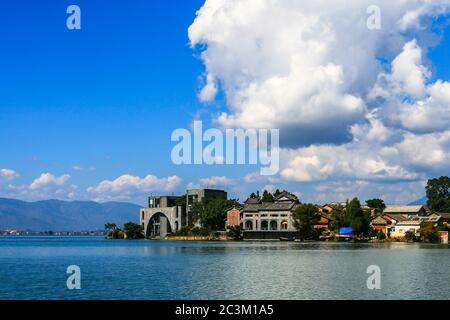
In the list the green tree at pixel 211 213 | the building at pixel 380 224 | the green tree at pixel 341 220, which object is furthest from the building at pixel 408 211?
the green tree at pixel 211 213

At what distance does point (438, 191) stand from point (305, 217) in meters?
49.8

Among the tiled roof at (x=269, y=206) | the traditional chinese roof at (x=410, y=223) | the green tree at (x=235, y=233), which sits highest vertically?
the tiled roof at (x=269, y=206)

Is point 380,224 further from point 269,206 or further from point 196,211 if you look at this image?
point 196,211

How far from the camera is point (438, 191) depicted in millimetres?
166750

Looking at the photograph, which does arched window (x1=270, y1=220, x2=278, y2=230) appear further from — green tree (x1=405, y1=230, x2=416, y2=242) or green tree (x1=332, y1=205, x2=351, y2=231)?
green tree (x1=405, y1=230, x2=416, y2=242)

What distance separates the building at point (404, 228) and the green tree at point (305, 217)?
1814cm

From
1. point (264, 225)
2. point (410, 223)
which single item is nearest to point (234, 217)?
point (264, 225)

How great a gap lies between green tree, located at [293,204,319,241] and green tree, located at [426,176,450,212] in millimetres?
41405

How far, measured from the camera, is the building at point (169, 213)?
600 feet

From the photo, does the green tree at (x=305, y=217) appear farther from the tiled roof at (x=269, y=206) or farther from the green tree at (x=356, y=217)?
the tiled roof at (x=269, y=206)

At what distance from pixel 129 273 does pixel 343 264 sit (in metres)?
22.3

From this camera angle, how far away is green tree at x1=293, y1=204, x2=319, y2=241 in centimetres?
13875

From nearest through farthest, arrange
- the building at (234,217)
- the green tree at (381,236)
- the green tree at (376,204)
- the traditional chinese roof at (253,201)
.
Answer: the green tree at (381,236), the building at (234,217), the traditional chinese roof at (253,201), the green tree at (376,204)

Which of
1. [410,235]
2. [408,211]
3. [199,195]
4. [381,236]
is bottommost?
[381,236]
